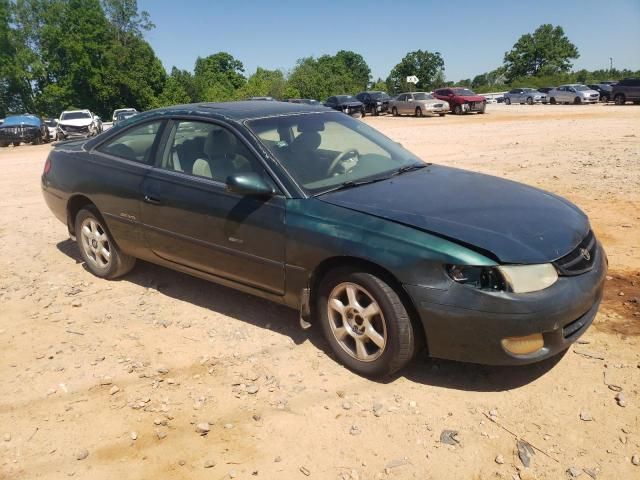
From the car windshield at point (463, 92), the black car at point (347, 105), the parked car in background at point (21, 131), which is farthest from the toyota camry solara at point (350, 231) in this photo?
the car windshield at point (463, 92)

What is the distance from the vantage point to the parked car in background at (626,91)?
32719 millimetres

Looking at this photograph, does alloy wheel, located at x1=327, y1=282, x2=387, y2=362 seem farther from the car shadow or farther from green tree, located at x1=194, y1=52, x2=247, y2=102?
green tree, located at x1=194, y1=52, x2=247, y2=102

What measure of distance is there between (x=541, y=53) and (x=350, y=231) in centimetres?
9491

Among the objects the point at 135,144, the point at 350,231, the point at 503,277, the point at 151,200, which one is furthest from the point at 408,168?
the point at 135,144

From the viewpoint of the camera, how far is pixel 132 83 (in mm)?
57719

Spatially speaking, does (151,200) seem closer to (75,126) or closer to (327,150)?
(327,150)

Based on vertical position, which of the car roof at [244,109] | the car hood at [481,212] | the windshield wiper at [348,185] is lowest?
the car hood at [481,212]

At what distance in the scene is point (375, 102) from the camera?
37.8m

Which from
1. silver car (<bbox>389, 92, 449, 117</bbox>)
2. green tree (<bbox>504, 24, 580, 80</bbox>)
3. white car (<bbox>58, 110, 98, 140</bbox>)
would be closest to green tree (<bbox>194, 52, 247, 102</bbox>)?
green tree (<bbox>504, 24, 580, 80</bbox>)

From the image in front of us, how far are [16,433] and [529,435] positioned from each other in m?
2.75

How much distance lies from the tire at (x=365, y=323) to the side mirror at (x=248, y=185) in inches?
27.0

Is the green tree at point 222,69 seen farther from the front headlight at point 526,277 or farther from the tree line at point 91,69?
the front headlight at point 526,277

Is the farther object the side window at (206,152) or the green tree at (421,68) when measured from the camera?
the green tree at (421,68)

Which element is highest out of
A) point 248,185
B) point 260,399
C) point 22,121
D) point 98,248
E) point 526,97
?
point 22,121
